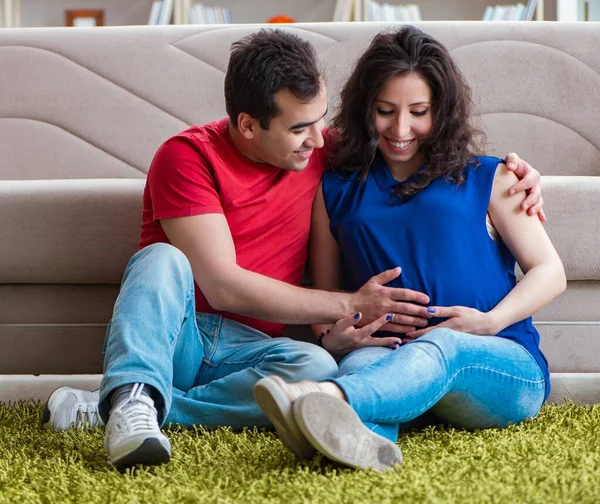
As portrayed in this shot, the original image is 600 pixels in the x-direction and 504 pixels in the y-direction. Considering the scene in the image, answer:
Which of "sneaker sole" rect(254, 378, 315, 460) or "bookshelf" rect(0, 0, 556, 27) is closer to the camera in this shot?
"sneaker sole" rect(254, 378, 315, 460)

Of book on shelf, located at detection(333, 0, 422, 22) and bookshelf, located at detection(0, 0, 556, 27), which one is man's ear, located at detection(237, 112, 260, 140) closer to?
book on shelf, located at detection(333, 0, 422, 22)

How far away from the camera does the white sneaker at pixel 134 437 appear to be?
1.09m

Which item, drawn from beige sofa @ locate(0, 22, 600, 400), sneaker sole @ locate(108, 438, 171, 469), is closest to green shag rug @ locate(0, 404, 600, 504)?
sneaker sole @ locate(108, 438, 171, 469)

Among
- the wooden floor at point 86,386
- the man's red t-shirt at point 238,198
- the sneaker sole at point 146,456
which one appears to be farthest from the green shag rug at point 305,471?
the wooden floor at point 86,386

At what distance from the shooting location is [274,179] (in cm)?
152

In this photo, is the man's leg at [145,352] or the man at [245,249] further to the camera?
the man at [245,249]

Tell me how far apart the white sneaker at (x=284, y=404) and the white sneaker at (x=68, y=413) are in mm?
492

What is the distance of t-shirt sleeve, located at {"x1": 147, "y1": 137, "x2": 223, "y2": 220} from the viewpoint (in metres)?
1.41

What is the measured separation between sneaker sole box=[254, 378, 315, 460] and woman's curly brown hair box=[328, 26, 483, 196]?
552mm

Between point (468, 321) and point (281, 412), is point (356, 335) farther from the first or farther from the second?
point (281, 412)

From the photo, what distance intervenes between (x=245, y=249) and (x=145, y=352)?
0.36 meters

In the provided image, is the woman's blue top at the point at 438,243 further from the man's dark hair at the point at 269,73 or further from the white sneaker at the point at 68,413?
the white sneaker at the point at 68,413

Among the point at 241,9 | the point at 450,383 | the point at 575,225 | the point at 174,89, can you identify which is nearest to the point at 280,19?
the point at 241,9

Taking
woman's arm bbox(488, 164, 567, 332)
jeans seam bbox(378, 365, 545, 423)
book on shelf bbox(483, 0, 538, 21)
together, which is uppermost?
book on shelf bbox(483, 0, 538, 21)
